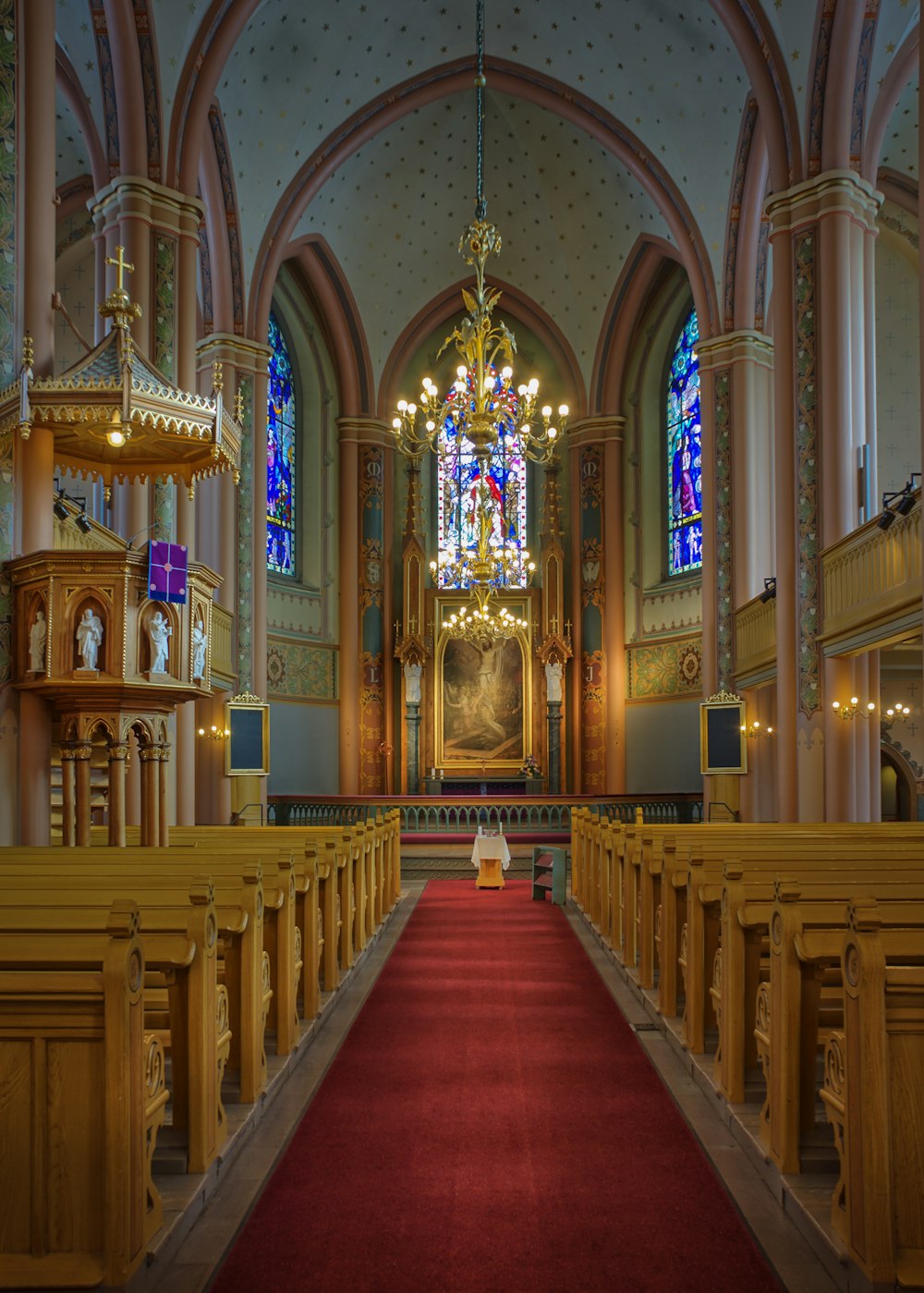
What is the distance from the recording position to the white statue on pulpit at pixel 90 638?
331 inches

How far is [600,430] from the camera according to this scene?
23812 millimetres

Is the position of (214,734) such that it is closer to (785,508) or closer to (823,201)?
(785,508)

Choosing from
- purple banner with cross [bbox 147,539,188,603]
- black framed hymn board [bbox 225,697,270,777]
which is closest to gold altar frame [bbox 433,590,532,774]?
Answer: black framed hymn board [bbox 225,697,270,777]

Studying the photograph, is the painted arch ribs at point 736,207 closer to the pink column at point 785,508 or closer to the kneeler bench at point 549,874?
the pink column at point 785,508

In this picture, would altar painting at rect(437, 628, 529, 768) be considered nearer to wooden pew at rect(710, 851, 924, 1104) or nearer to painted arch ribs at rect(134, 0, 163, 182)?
painted arch ribs at rect(134, 0, 163, 182)

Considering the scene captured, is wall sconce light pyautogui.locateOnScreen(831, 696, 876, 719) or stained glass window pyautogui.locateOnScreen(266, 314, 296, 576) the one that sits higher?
stained glass window pyautogui.locateOnScreen(266, 314, 296, 576)

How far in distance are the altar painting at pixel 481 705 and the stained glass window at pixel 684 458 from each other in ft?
12.5

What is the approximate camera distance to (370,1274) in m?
3.41

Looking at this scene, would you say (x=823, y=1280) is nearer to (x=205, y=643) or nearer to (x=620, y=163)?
(x=205, y=643)

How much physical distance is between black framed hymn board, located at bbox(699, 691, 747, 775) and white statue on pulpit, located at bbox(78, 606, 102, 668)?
11.4 m

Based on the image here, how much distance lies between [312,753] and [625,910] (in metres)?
14.8

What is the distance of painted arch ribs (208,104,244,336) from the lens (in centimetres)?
1719

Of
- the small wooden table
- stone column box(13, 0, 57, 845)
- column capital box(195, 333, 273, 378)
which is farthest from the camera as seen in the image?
column capital box(195, 333, 273, 378)

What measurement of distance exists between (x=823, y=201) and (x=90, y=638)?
10592 mm
